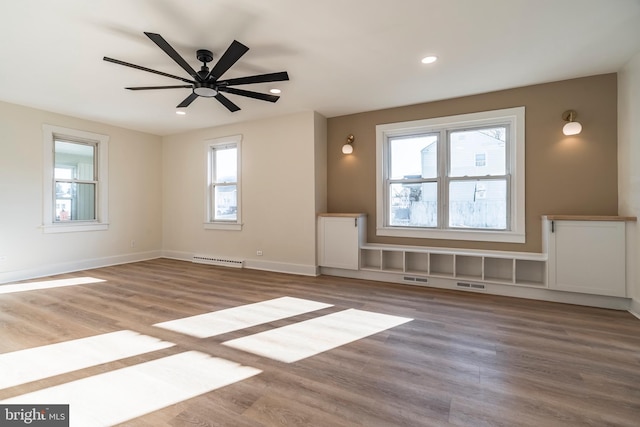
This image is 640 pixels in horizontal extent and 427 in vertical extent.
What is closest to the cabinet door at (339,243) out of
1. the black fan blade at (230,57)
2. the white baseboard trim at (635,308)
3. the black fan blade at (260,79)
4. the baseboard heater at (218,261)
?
the baseboard heater at (218,261)

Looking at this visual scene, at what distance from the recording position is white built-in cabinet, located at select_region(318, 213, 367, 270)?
4.76 meters

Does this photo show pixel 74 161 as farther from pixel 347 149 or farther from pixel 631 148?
pixel 631 148

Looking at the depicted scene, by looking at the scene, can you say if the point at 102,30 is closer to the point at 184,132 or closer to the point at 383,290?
the point at 184,132

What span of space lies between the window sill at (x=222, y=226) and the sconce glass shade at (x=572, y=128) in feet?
17.4

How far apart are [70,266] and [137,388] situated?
4838mm

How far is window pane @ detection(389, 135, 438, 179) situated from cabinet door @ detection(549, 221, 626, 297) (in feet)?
5.96

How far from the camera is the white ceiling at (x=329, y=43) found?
2447 mm

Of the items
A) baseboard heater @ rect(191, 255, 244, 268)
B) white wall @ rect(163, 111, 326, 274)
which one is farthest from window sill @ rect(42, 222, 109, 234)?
baseboard heater @ rect(191, 255, 244, 268)

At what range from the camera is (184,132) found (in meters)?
6.49

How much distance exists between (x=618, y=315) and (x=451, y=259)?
5.91 feet

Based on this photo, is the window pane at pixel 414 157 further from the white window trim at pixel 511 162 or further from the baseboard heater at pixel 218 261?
the baseboard heater at pixel 218 261

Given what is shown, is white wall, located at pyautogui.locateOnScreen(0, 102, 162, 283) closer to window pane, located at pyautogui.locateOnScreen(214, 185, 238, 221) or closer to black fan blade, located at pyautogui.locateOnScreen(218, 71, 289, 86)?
window pane, located at pyautogui.locateOnScreen(214, 185, 238, 221)

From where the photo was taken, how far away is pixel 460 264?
14.2ft

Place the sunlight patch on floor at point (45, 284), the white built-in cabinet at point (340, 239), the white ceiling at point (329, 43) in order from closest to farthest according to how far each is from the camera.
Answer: the white ceiling at point (329, 43) → the sunlight patch on floor at point (45, 284) → the white built-in cabinet at point (340, 239)
